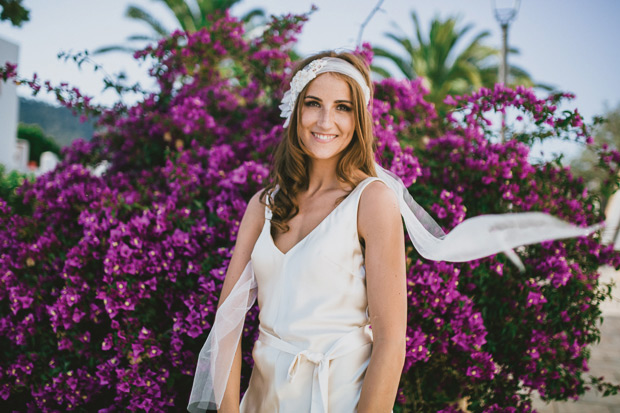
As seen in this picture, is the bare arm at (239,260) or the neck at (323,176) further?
the neck at (323,176)

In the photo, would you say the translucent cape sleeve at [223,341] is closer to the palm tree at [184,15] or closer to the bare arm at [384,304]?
the bare arm at [384,304]

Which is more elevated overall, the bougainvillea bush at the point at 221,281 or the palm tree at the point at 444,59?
the palm tree at the point at 444,59

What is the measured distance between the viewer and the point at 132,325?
8.93 feet

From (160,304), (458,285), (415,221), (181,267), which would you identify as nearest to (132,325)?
(160,304)

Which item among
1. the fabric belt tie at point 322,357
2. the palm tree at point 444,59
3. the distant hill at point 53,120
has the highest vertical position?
the distant hill at point 53,120

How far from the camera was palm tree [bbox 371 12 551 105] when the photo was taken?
51.4 feet

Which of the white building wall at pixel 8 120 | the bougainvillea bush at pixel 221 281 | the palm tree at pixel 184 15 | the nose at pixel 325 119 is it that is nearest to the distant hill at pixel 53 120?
the white building wall at pixel 8 120

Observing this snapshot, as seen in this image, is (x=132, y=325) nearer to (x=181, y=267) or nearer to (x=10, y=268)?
(x=181, y=267)

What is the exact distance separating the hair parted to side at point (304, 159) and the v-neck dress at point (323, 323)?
18 centimetres

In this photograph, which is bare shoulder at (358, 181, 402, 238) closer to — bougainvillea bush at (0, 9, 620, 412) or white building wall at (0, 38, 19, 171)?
bougainvillea bush at (0, 9, 620, 412)

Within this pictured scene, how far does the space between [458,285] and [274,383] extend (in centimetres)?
152

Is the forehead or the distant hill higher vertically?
the distant hill

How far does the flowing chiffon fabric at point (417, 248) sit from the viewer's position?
5.36ft

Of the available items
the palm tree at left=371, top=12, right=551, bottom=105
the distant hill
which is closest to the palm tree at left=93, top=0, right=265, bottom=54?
the palm tree at left=371, top=12, right=551, bottom=105
